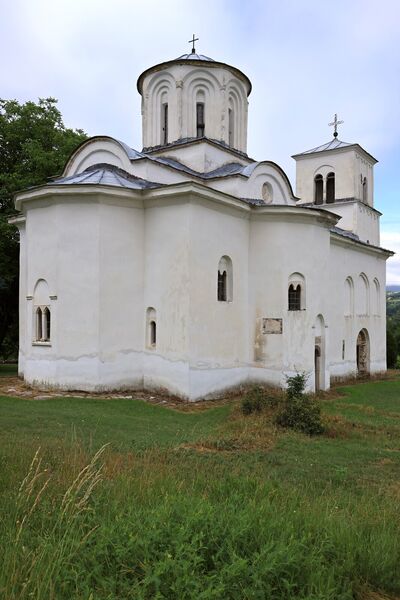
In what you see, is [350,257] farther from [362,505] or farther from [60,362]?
[362,505]

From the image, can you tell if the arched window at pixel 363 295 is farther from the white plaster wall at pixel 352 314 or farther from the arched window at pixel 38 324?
the arched window at pixel 38 324

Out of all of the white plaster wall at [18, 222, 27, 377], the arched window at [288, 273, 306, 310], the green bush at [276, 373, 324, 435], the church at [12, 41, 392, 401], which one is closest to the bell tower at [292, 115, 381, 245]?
the church at [12, 41, 392, 401]

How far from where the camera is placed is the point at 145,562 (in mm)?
3244

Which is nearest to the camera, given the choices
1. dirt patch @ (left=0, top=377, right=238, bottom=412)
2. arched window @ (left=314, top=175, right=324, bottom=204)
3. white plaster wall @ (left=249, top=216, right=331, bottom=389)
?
dirt patch @ (left=0, top=377, right=238, bottom=412)

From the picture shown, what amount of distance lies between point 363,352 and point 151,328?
12.5 metres

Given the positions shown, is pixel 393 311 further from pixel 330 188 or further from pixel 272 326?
pixel 272 326

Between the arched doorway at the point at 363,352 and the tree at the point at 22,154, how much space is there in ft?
50.2

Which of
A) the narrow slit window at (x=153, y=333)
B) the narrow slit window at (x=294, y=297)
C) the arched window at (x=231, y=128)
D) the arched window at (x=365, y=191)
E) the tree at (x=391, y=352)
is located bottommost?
the tree at (x=391, y=352)

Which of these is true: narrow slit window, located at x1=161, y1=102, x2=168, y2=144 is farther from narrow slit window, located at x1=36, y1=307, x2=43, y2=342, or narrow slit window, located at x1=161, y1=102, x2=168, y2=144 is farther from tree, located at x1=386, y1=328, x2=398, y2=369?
tree, located at x1=386, y1=328, x2=398, y2=369

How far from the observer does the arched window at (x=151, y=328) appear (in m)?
14.2

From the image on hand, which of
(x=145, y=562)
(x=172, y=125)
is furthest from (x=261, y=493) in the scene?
(x=172, y=125)

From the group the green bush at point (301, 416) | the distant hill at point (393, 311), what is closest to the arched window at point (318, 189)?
the green bush at point (301, 416)

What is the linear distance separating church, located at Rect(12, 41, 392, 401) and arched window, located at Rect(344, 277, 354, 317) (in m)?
5.12

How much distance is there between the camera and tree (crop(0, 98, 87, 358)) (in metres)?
19.2
